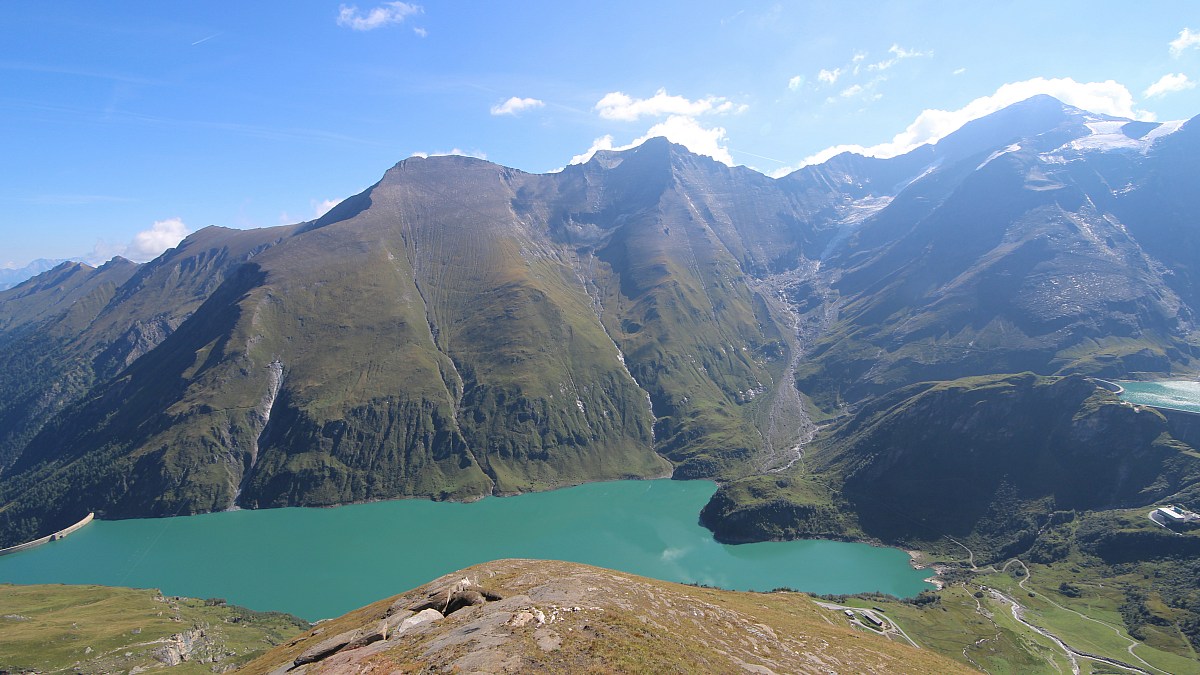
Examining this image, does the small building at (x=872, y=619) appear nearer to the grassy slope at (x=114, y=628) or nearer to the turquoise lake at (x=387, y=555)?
the turquoise lake at (x=387, y=555)

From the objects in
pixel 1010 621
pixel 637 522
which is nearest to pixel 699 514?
pixel 637 522

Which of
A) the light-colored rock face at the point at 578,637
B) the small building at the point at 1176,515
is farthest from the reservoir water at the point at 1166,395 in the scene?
the light-colored rock face at the point at 578,637

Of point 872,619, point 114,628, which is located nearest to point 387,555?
point 114,628

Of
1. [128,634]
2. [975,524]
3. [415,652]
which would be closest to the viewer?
[415,652]

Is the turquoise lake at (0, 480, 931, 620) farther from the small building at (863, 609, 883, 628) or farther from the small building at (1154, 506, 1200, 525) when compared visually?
the small building at (1154, 506, 1200, 525)

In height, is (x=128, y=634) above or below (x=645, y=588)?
below

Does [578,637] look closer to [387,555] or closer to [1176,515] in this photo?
[387,555]

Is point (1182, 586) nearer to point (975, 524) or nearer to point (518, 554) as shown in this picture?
point (975, 524)
